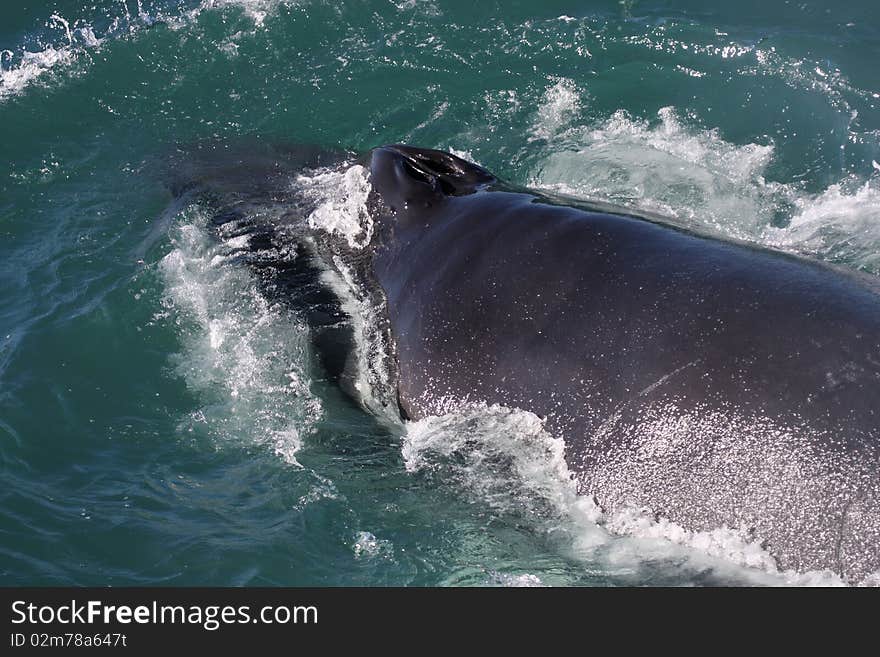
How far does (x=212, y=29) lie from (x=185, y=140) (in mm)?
4679

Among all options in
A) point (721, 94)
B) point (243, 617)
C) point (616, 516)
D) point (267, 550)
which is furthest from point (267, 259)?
point (721, 94)

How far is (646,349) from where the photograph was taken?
702 centimetres

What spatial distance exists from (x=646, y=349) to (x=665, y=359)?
7.0 inches

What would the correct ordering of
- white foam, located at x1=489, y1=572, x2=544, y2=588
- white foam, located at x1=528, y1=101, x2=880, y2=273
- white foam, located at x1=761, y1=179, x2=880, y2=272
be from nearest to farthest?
white foam, located at x1=489, y1=572, x2=544, y2=588
white foam, located at x1=761, y1=179, x2=880, y2=272
white foam, located at x1=528, y1=101, x2=880, y2=273

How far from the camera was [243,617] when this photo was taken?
23.5 feet

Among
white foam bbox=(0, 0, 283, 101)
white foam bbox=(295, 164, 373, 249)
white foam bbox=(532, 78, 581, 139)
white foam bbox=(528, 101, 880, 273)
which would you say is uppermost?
white foam bbox=(0, 0, 283, 101)

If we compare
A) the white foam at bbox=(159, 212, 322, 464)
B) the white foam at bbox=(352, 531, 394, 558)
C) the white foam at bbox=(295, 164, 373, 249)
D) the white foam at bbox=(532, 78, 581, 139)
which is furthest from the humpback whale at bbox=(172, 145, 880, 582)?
the white foam at bbox=(532, 78, 581, 139)

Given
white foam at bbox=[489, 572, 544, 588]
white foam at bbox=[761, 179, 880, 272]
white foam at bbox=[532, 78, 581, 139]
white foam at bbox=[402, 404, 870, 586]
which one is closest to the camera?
white foam at bbox=[402, 404, 870, 586]

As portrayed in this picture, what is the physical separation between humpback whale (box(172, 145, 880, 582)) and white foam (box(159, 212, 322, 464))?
0.75m

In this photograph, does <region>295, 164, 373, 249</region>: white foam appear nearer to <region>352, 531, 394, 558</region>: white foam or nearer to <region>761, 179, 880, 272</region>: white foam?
<region>352, 531, 394, 558</region>: white foam

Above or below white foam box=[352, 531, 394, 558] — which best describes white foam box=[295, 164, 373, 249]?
above

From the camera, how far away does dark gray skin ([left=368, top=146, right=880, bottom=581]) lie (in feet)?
19.8

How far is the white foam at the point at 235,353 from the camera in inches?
400

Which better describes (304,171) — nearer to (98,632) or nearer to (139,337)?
(139,337)
